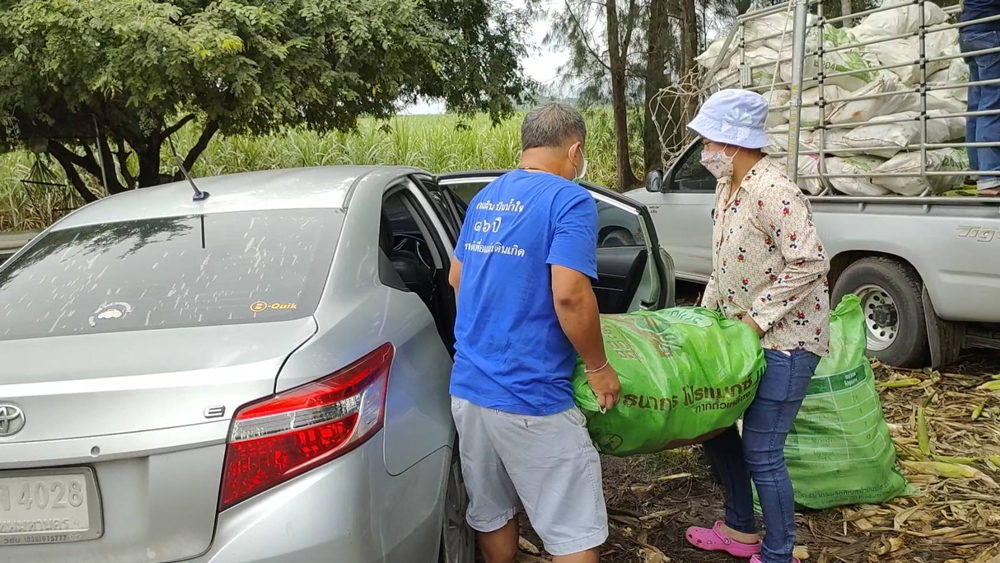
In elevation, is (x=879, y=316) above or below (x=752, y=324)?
below

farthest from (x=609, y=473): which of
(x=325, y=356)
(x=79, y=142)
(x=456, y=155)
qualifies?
(x=456, y=155)

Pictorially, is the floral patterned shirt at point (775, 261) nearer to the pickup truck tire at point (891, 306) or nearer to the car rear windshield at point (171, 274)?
the car rear windshield at point (171, 274)

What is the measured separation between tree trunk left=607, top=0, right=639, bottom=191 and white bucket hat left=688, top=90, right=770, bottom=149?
29.5 ft

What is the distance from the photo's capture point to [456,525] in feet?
8.84

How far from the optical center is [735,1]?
1054 centimetres

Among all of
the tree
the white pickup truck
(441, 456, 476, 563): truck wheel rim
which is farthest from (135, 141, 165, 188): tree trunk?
(441, 456, 476, 563): truck wheel rim

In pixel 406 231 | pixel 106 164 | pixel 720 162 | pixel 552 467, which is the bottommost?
pixel 552 467

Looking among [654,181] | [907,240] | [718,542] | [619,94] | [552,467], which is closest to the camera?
[552,467]

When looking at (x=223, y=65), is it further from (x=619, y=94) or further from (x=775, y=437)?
(x=619, y=94)

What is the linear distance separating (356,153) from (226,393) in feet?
46.1

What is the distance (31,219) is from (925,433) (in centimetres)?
1476

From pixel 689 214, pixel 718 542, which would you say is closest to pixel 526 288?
pixel 718 542

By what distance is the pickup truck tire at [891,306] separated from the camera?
529 centimetres

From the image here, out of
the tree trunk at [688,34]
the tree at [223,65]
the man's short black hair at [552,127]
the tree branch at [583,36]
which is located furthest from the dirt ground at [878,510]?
the tree branch at [583,36]
